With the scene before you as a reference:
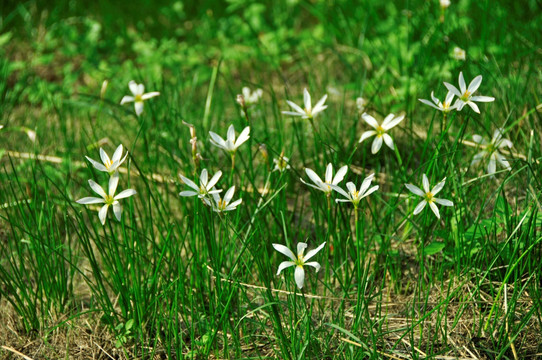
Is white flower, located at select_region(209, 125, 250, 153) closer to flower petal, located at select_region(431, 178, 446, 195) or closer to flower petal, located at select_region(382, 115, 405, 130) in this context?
flower petal, located at select_region(382, 115, 405, 130)

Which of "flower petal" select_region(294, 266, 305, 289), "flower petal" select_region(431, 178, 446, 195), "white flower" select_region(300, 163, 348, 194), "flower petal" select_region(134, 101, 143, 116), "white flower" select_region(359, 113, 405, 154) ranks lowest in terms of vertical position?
"flower petal" select_region(294, 266, 305, 289)

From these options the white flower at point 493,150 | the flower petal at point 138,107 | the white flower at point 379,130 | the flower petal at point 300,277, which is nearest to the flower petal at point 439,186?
the white flower at point 379,130

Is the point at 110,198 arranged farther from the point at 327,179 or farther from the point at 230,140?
the point at 327,179

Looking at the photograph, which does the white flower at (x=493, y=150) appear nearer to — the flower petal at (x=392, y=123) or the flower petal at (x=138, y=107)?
the flower petal at (x=392, y=123)

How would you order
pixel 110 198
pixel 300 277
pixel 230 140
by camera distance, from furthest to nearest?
pixel 230 140 < pixel 110 198 < pixel 300 277

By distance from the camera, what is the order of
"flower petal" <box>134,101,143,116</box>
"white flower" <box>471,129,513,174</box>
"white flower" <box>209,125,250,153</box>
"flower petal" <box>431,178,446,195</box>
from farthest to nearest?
1. "flower petal" <box>134,101,143,116</box>
2. "white flower" <box>471,129,513,174</box>
3. "white flower" <box>209,125,250,153</box>
4. "flower petal" <box>431,178,446,195</box>

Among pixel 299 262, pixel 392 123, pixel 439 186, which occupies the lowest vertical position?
pixel 299 262

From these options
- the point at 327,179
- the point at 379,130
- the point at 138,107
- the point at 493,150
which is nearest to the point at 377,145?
the point at 379,130

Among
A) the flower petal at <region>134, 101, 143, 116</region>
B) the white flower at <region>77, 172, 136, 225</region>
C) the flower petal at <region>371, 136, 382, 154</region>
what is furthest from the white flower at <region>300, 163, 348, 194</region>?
the flower petal at <region>134, 101, 143, 116</region>

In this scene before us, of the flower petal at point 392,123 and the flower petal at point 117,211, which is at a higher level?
the flower petal at point 392,123

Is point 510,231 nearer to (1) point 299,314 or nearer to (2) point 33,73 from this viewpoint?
(1) point 299,314

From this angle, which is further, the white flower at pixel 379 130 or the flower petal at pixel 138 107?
the flower petal at pixel 138 107
